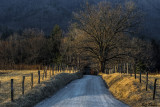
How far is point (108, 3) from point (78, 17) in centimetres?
601

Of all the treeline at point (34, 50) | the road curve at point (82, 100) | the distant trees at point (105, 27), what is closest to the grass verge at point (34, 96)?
the road curve at point (82, 100)

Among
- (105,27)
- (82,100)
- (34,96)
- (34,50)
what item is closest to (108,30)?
(105,27)

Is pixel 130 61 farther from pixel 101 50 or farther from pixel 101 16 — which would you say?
pixel 101 16

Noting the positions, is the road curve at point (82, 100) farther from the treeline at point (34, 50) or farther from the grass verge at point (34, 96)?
the treeline at point (34, 50)

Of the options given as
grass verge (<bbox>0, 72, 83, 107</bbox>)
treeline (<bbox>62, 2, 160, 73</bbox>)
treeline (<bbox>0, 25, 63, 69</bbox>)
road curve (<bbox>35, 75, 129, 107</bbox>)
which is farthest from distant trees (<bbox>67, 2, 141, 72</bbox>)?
treeline (<bbox>0, 25, 63, 69</bbox>)

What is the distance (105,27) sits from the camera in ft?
115

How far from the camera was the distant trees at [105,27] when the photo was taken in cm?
3431

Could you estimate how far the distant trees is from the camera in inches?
1351

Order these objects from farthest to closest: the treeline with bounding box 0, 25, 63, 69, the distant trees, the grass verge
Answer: the treeline with bounding box 0, 25, 63, 69, the distant trees, the grass verge

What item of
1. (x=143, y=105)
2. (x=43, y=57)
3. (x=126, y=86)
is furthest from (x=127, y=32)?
(x=43, y=57)

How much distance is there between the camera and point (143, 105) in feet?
37.4

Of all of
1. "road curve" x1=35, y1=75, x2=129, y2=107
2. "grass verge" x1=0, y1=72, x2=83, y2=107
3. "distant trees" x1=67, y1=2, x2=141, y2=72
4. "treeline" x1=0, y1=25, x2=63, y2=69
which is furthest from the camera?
"treeline" x1=0, y1=25, x2=63, y2=69

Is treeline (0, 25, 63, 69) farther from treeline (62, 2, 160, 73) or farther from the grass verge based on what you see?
the grass verge

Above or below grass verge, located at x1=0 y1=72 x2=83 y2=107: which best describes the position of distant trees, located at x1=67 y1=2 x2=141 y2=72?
above
